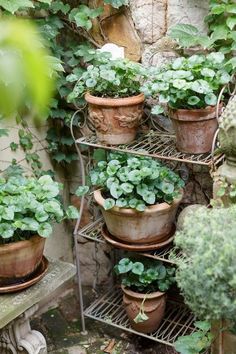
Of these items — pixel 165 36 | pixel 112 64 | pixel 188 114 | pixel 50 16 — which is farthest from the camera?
pixel 50 16

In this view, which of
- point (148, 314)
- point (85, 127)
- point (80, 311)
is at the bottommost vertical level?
point (80, 311)

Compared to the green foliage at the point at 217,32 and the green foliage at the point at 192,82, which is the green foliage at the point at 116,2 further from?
the green foliage at the point at 192,82

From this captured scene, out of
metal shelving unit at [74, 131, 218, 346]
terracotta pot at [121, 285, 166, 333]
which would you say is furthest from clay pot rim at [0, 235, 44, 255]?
terracotta pot at [121, 285, 166, 333]

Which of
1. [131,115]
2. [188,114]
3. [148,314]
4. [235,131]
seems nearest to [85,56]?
[131,115]

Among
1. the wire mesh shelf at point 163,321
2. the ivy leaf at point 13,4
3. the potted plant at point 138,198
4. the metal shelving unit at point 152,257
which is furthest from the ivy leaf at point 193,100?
the wire mesh shelf at point 163,321

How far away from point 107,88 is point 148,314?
93 centimetres

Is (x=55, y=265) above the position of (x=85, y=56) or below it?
below

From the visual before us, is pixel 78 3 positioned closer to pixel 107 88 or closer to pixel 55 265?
pixel 107 88

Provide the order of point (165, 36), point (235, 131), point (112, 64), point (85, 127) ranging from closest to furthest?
point (235, 131) < point (112, 64) < point (165, 36) < point (85, 127)

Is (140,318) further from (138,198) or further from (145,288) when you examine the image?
(138,198)

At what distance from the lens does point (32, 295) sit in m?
1.62

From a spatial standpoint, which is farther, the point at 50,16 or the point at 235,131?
the point at 50,16

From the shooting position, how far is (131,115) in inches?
68.1

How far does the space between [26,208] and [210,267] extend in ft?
2.56
